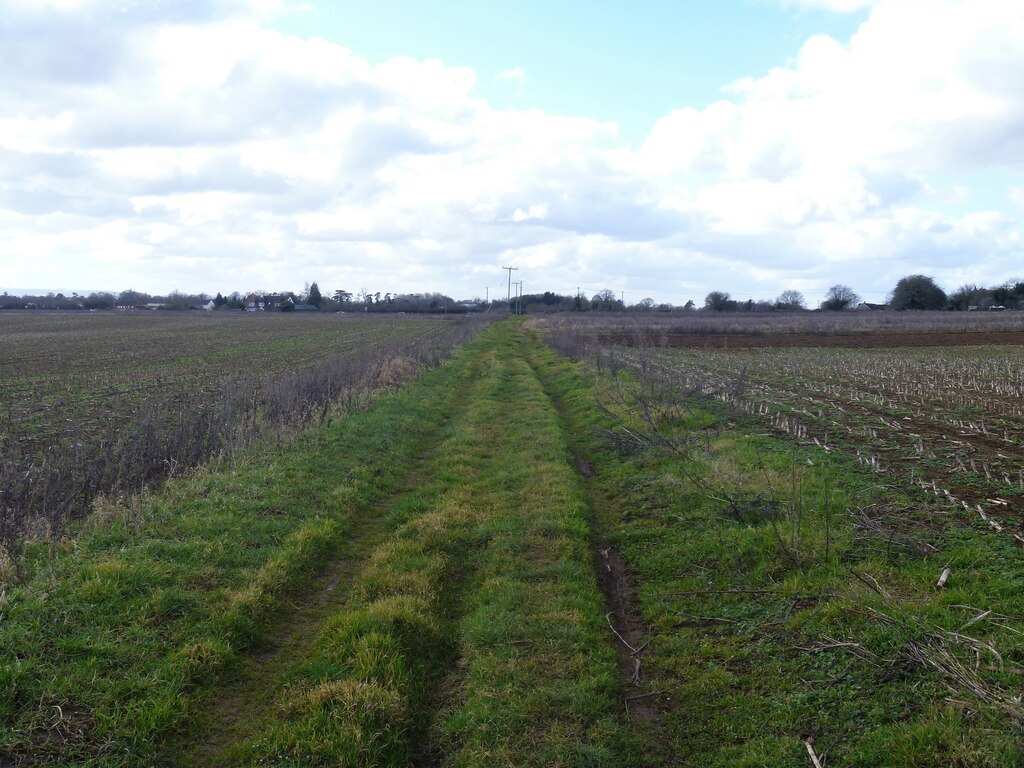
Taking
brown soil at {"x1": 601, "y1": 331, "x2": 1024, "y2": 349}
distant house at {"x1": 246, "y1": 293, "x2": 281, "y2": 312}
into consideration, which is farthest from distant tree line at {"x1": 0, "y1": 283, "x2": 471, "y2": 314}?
brown soil at {"x1": 601, "y1": 331, "x2": 1024, "y2": 349}

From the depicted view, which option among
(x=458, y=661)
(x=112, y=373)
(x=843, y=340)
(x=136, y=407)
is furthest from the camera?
(x=843, y=340)

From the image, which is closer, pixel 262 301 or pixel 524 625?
pixel 524 625

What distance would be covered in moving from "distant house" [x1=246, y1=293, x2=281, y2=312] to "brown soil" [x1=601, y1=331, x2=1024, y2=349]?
360ft

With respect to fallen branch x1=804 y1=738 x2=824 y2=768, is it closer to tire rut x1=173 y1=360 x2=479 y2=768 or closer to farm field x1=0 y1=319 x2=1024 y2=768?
farm field x1=0 y1=319 x2=1024 y2=768

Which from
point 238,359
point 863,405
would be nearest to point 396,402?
point 863,405

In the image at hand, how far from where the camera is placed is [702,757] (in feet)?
14.5

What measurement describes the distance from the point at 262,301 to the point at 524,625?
492 feet

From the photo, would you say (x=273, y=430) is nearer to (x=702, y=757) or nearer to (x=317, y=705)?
(x=317, y=705)

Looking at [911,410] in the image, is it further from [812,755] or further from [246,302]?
[246,302]

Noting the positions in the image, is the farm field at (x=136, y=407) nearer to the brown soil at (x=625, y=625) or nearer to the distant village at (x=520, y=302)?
the brown soil at (x=625, y=625)

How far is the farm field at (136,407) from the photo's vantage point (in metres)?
8.42

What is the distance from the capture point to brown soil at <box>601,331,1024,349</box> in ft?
126

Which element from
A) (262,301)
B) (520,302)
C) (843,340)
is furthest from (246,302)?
(843,340)

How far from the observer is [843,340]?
42.3 metres
